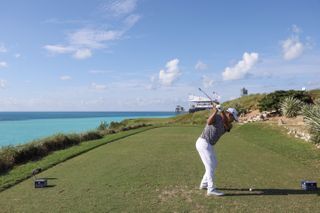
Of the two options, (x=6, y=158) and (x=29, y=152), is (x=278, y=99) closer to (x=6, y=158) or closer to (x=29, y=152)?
(x=29, y=152)

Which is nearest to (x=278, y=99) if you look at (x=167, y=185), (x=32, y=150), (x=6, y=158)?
(x=32, y=150)

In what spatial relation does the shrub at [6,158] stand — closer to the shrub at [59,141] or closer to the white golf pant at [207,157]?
the shrub at [59,141]

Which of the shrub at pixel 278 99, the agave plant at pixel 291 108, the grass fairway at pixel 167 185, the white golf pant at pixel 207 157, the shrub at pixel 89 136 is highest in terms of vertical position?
the shrub at pixel 278 99

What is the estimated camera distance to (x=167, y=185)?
31.9ft

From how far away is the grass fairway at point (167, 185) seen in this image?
7770 mm

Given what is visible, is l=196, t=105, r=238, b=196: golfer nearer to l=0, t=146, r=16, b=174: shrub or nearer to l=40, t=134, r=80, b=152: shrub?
l=0, t=146, r=16, b=174: shrub

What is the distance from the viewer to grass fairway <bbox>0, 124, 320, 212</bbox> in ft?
25.5

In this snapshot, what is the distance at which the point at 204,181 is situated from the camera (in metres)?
9.27

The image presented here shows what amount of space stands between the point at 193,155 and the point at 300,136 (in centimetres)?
877

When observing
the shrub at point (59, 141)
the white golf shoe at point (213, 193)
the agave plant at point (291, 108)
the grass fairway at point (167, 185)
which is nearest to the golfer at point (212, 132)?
the white golf shoe at point (213, 193)

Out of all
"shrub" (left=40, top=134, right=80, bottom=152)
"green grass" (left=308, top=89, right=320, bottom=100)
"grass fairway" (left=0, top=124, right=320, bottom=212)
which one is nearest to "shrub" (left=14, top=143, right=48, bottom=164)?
"shrub" (left=40, top=134, right=80, bottom=152)

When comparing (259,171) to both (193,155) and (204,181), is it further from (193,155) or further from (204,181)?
(193,155)

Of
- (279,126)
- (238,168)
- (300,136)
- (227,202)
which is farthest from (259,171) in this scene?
(279,126)

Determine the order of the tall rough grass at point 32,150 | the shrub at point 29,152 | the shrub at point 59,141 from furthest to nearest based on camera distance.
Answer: the shrub at point 59,141 < the shrub at point 29,152 < the tall rough grass at point 32,150
